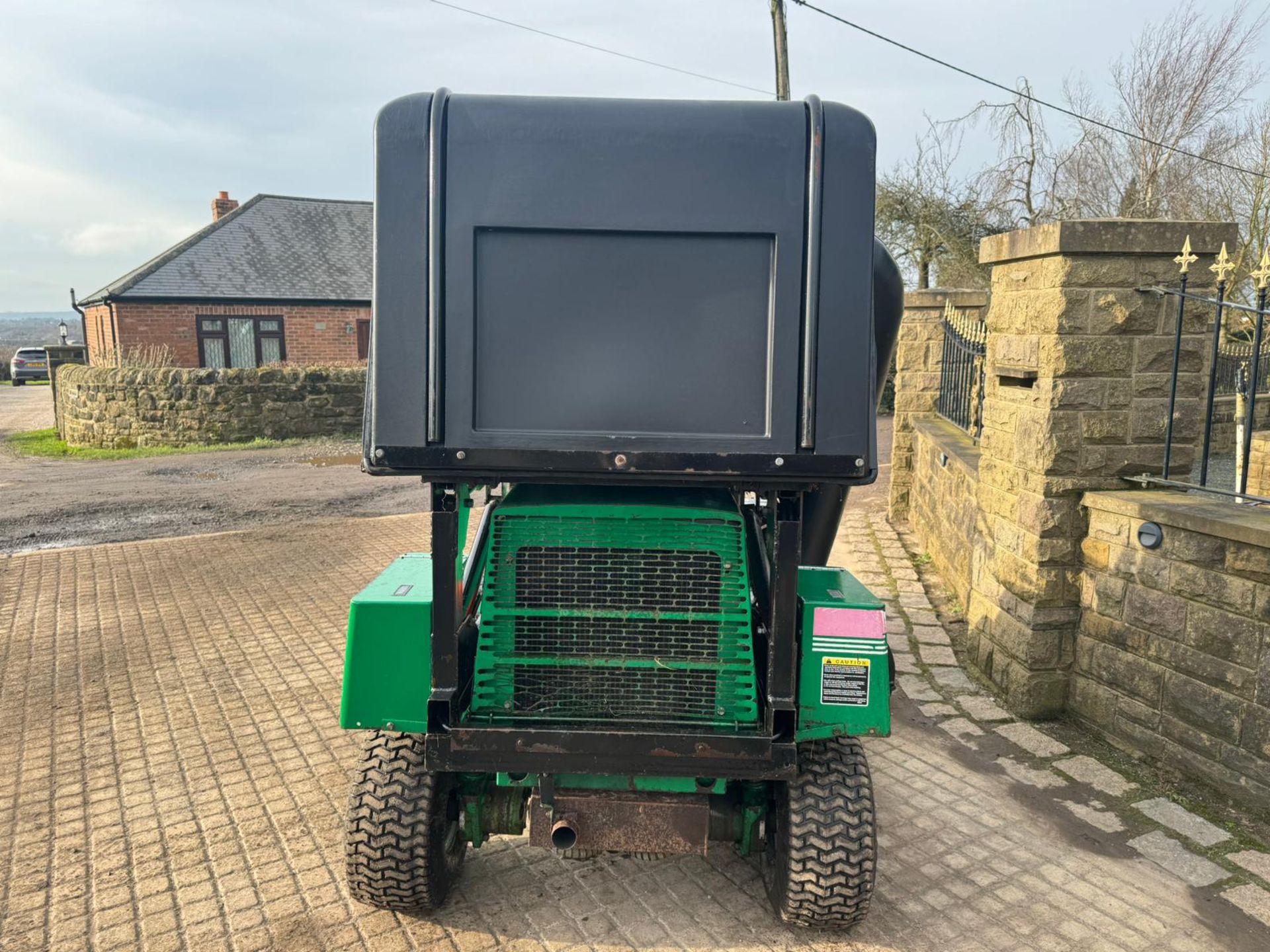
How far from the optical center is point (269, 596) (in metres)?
7.35

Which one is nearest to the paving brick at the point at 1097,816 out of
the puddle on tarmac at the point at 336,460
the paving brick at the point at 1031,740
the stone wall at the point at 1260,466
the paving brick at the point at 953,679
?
the paving brick at the point at 1031,740

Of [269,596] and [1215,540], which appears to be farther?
[269,596]

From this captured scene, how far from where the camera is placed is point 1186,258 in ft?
14.4

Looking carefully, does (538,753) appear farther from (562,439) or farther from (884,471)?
(884,471)

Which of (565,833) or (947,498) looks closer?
(565,833)

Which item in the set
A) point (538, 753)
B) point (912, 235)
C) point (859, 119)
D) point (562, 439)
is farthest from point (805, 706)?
point (912, 235)

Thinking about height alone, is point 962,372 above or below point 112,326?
below

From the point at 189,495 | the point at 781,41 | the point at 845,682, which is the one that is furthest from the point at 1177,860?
the point at 781,41

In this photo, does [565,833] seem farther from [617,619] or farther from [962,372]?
[962,372]

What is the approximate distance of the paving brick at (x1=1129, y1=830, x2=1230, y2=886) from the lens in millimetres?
3475

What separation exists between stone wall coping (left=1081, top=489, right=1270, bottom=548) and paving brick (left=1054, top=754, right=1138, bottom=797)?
1.22 meters

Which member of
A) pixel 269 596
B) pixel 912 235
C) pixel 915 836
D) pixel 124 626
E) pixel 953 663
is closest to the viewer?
pixel 915 836

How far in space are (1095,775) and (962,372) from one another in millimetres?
5252

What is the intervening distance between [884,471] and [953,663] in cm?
798
